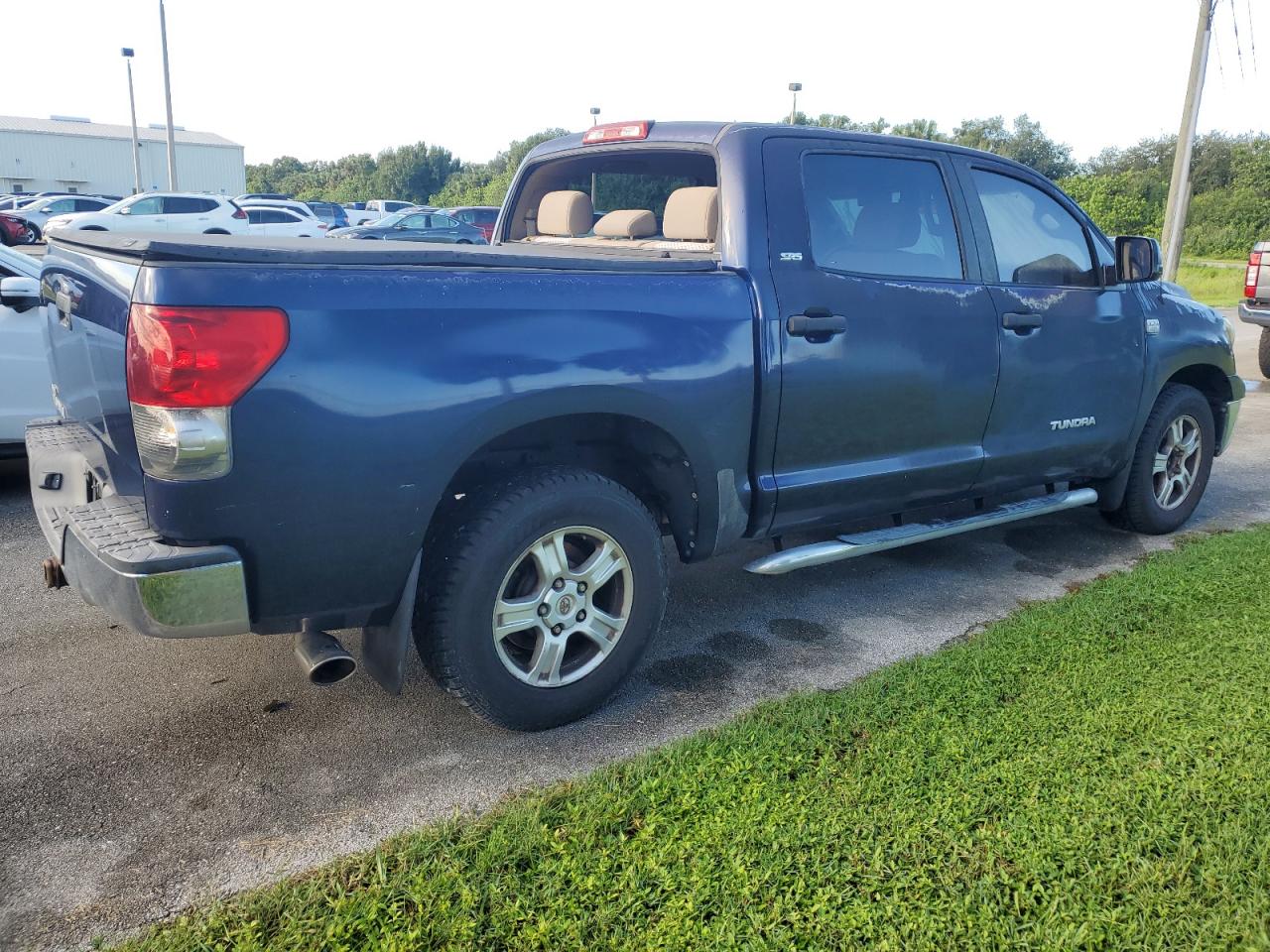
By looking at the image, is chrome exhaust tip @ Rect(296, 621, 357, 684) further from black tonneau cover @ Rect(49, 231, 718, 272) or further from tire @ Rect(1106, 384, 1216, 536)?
tire @ Rect(1106, 384, 1216, 536)

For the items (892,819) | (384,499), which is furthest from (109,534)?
(892,819)

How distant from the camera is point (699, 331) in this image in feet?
10.8

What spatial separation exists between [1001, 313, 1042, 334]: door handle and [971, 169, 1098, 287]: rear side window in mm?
167

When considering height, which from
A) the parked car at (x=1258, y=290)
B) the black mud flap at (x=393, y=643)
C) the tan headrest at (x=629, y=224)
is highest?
the tan headrest at (x=629, y=224)

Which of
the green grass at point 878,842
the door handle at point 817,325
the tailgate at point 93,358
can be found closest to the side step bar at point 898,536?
the green grass at point 878,842

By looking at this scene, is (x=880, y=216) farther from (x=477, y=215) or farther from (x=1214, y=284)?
(x=1214, y=284)

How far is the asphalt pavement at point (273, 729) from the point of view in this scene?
8.36ft

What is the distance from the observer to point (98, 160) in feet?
231

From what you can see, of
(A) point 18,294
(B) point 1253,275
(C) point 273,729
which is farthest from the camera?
(B) point 1253,275

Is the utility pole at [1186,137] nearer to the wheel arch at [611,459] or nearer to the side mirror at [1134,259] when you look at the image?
the side mirror at [1134,259]

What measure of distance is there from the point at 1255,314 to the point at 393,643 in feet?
34.4

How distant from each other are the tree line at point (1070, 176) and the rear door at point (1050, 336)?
9.59 meters

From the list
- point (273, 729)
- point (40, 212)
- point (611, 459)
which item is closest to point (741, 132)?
point (611, 459)

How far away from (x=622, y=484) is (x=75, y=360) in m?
1.77
